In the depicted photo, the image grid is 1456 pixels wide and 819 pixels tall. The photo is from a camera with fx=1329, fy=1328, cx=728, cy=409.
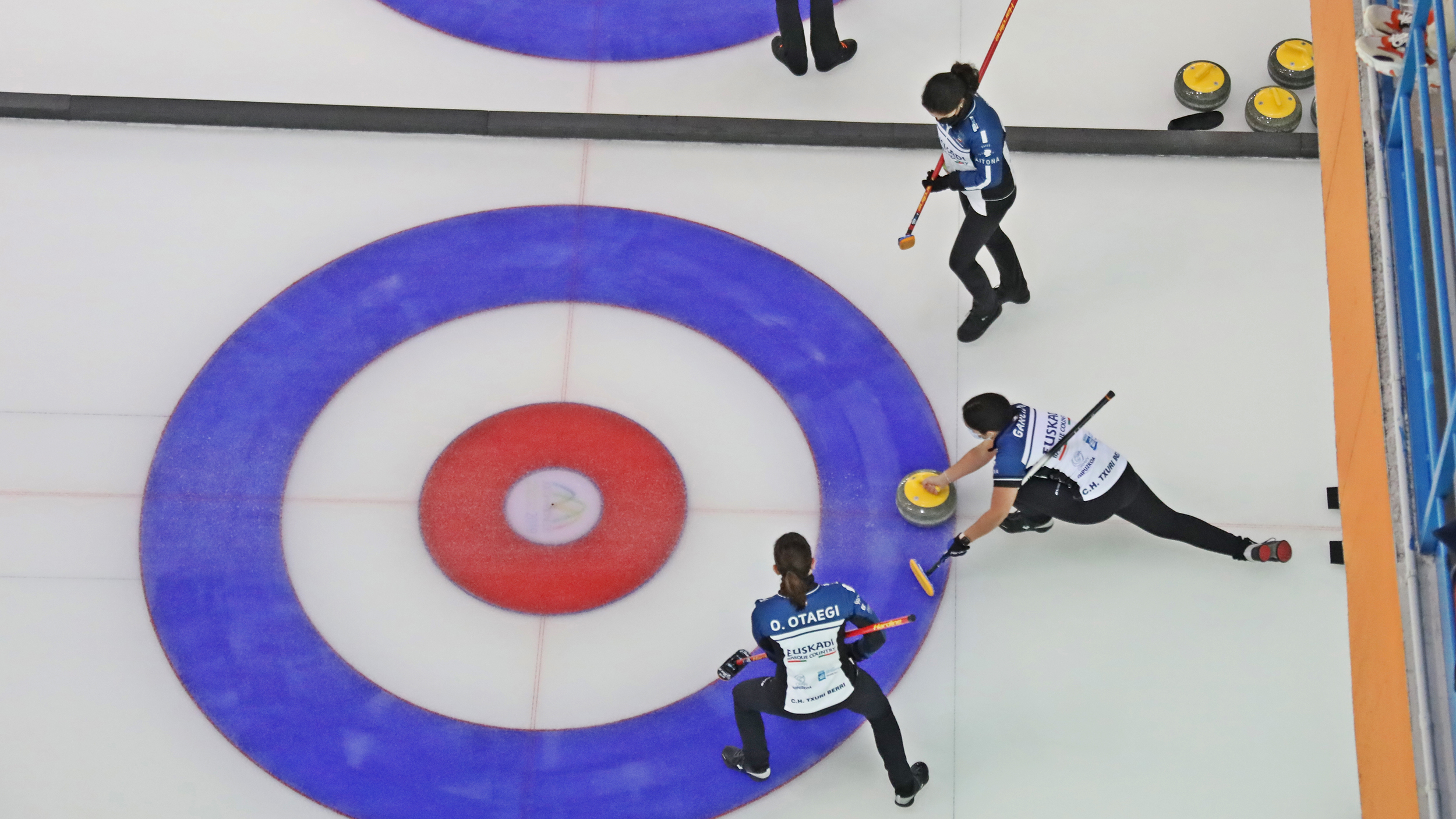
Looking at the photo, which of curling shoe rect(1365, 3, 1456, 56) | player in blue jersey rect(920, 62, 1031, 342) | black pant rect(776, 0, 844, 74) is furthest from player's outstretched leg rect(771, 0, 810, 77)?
curling shoe rect(1365, 3, 1456, 56)

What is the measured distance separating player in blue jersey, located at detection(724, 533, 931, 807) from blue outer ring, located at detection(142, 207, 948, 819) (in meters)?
0.76

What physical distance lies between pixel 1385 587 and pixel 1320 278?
3.79m

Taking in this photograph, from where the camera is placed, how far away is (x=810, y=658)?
Result: 19.4 feet

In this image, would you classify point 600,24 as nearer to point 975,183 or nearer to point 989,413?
point 975,183

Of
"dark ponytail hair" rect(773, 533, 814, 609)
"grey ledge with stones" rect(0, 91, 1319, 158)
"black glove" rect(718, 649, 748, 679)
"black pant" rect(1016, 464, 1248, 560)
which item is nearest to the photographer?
"dark ponytail hair" rect(773, 533, 814, 609)

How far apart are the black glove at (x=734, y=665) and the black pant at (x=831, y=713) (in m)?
0.07

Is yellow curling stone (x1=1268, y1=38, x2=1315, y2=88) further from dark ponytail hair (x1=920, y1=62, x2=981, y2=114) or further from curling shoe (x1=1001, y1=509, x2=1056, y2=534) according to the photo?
curling shoe (x1=1001, y1=509, x2=1056, y2=534)

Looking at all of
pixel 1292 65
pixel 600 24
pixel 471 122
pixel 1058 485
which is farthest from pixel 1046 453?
pixel 600 24

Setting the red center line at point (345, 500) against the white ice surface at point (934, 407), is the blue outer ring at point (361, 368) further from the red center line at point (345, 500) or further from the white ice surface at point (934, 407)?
the white ice surface at point (934, 407)

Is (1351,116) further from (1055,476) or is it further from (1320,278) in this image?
(1320,278)

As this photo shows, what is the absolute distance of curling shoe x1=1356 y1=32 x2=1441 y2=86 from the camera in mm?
5246

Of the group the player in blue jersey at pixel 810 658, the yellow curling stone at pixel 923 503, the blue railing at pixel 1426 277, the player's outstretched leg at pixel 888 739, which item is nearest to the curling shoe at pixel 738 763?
the player in blue jersey at pixel 810 658

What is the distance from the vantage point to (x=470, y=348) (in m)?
8.31

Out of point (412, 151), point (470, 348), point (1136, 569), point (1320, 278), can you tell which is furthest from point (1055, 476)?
point (412, 151)
